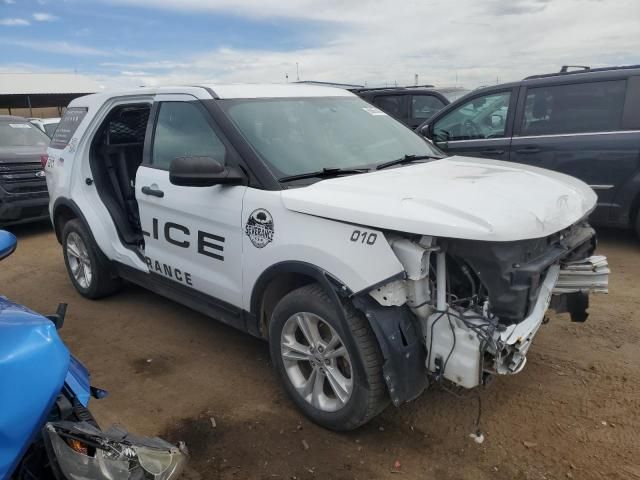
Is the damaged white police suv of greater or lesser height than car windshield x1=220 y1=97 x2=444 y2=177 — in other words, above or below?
below

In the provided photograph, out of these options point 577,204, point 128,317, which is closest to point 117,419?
point 128,317

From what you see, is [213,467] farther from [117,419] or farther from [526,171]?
[526,171]

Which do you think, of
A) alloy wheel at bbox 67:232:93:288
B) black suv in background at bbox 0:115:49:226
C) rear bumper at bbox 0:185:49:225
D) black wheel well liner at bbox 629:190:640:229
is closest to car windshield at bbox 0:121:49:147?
black suv in background at bbox 0:115:49:226

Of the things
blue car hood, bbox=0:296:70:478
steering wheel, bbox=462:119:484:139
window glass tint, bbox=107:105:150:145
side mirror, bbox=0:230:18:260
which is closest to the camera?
blue car hood, bbox=0:296:70:478

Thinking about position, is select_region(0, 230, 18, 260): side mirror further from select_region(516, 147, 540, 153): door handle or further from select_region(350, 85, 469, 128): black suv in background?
select_region(350, 85, 469, 128): black suv in background

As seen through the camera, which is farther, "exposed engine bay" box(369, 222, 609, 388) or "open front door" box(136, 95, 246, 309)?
"open front door" box(136, 95, 246, 309)

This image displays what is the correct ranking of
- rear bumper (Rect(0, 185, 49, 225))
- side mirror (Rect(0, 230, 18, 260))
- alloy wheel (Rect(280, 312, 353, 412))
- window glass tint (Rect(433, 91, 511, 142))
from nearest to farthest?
side mirror (Rect(0, 230, 18, 260)) → alloy wheel (Rect(280, 312, 353, 412)) → window glass tint (Rect(433, 91, 511, 142)) → rear bumper (Rect(0, 185, 49, 225))

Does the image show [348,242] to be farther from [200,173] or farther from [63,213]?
[63,213]

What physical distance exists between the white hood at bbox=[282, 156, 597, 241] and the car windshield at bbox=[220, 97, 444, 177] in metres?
0.29

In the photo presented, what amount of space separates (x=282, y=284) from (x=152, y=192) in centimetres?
137

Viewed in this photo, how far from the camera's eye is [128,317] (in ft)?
15.4

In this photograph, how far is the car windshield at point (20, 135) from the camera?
8849 mm

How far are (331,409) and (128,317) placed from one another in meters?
2.53

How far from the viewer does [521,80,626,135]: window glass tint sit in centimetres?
562
